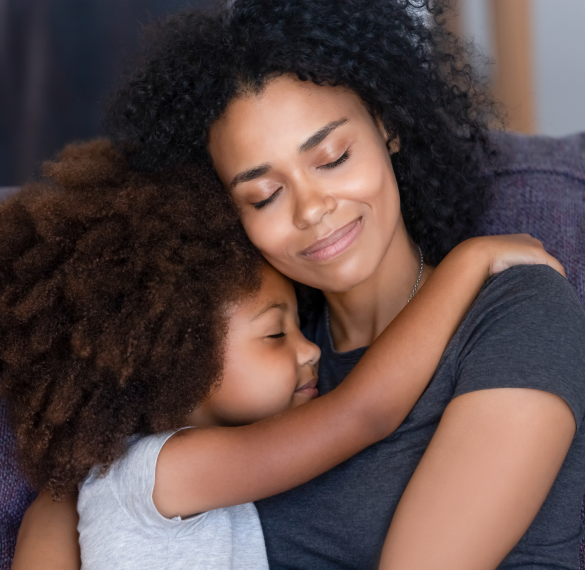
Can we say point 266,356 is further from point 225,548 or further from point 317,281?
point 225,548

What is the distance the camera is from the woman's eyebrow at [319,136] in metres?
1.20

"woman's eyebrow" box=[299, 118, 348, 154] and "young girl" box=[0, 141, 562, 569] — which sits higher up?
"woman's eyebrow" box=[299, 118, 348, 154]

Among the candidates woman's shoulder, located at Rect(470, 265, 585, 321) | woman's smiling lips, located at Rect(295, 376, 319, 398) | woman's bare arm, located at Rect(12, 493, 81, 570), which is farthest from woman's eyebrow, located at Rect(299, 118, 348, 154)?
woman's bare arm, located at Rect(12, 493, 81, 570)

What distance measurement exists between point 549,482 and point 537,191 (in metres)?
0.80

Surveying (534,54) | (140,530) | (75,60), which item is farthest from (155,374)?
(534,54)

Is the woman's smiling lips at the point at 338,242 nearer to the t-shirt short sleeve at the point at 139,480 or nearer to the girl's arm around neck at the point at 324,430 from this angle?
the girl's arm around neck at the point at 324,430

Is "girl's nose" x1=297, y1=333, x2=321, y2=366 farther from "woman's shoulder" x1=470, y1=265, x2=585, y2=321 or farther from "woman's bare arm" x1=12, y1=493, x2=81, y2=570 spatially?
"woman's bare arm" x1=12, y1=493, x2=81, y2=570

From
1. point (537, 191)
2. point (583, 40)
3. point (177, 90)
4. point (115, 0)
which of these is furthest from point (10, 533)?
point (583, 40)

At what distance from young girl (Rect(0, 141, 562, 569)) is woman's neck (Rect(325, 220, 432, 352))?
23 centimetres

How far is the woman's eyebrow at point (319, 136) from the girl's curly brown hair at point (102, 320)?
238 mm

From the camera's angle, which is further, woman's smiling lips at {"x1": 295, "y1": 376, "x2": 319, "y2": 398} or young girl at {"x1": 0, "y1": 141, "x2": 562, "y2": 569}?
woman's smiling lips at {"x1": 295, "y1": 376, "x2": 319, "y2": 398}

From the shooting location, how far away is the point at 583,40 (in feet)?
9.05

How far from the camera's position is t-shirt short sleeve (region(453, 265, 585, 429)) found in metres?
0.98

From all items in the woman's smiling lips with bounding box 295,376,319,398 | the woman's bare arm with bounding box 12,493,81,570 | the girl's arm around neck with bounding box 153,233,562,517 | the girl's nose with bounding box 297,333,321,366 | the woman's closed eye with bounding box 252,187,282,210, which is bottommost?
the woman's bare arm with bounding box 12,493,81,570
